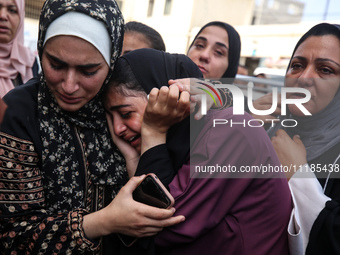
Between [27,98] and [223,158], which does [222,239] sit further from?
[27,98]

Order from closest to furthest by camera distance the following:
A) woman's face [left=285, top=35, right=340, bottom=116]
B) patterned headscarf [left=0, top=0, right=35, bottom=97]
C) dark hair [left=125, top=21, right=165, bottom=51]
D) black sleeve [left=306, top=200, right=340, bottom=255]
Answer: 1. black sleeve [left=306, top=200, right=340, bottom=255]
2. woman's face [left=285, top=35, right=340, bottom=116]
3. patterned headscarf [left=0, top=0, right=35, bottom=97]
4. dark hair [left=125, top=21, right=165, bottom=51]

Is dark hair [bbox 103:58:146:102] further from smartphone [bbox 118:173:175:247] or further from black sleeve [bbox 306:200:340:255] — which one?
black sleeve [bbox 306:200:340:255]

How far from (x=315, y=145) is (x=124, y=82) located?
113cm

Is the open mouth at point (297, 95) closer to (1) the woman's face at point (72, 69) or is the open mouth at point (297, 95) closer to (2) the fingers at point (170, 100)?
(2) the fingers at point (170, 100)

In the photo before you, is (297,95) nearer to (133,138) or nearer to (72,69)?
(133,138)

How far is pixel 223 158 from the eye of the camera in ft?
4.38

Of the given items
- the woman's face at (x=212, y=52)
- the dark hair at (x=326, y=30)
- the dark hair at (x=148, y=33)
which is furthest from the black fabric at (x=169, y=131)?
the dark hair at (x=148, y=33)

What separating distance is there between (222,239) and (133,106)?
2.26 feet

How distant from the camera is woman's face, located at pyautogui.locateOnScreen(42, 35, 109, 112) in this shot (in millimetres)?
1335

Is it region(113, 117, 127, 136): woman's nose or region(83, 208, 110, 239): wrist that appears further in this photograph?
region(113, 117, 127, 136): woman's nose

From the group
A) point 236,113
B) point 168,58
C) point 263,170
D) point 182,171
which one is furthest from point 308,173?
point 168,58

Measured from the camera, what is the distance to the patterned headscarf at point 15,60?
9.03 ft

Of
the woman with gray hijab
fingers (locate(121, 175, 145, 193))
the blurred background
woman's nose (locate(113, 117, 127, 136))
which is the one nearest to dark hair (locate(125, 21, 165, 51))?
the woman with gray hijab

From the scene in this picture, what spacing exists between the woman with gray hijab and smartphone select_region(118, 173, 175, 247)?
22.3 inches
